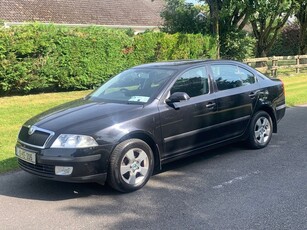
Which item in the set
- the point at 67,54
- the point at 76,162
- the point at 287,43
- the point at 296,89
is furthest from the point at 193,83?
the point at 287,43

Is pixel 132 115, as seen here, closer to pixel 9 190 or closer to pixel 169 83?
pixel 169 83

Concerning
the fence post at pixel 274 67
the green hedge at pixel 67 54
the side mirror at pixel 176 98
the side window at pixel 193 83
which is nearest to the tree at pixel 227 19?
the fence post at pixel 274 67

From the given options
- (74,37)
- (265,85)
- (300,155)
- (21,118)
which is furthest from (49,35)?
(300,155)

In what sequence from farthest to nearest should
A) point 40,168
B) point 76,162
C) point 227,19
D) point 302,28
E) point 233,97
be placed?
point 302,28
point 227,19
point 233,97
point 40,168
point 76,162

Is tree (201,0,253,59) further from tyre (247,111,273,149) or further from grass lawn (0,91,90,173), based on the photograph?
tyre (247,111,273,149)

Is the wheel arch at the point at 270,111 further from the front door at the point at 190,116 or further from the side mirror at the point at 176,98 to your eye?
the side mirror at the point at 176,98

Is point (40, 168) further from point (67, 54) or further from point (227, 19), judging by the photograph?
point (227, 19)

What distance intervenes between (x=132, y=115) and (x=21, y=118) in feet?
18.7

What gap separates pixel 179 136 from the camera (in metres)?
5.74

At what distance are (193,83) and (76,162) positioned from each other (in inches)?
90.3

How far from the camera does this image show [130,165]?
5.19 meters

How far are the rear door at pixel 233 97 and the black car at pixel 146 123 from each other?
2 cm

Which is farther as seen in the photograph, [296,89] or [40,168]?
[296,89]

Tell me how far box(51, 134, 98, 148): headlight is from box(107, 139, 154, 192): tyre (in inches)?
12.9
